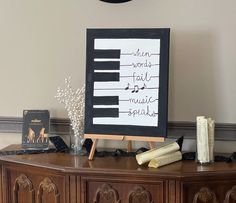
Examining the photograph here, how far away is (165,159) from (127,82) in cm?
40

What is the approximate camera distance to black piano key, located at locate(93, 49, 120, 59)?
2.16m

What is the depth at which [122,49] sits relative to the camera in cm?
216

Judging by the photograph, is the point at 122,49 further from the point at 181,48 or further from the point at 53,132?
the point at 53,132

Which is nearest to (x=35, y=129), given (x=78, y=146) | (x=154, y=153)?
(x=78, y=146)

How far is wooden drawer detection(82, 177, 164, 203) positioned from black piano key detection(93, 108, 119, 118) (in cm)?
31

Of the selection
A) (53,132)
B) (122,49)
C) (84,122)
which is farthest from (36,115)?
(122,49)

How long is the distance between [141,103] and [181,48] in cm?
39

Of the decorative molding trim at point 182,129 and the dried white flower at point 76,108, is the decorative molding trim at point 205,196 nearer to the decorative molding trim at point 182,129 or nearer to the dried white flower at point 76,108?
the decorative molding trim at point 182,129

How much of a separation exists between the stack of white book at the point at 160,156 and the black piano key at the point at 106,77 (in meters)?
0.38

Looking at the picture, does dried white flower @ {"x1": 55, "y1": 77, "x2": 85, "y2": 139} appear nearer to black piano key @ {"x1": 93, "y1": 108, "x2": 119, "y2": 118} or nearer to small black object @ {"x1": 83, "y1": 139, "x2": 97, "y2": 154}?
small black object @ {"x1": 83, "y1": 139, "x2": 97, "y2": 154}

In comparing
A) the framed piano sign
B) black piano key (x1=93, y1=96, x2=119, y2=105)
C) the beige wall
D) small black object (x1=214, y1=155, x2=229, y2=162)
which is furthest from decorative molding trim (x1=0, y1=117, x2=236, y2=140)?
black piano key (x1=93, y1=96, x2=119, y2=105)

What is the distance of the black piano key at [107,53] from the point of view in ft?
7.09

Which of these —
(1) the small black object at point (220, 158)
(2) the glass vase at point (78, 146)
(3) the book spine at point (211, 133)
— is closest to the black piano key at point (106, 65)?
(2) the glass vase at point (78, 146)

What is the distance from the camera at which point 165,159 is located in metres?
2.06
